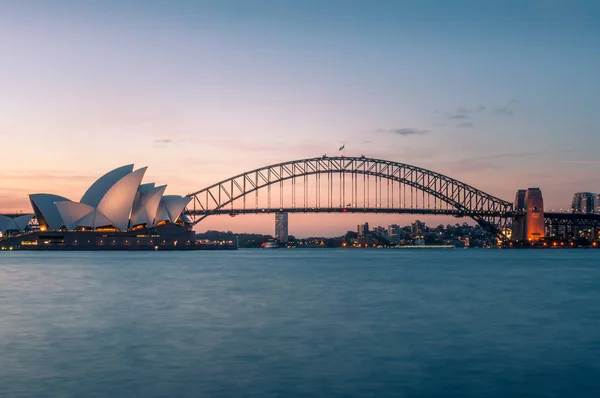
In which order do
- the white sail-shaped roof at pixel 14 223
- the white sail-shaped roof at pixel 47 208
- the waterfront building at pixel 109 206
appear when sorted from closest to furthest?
the waterfront building at pixel 109 206 < the white sail-shaped roof at pixel 47 208 < the white sail-shaped roof at pixel 14 223

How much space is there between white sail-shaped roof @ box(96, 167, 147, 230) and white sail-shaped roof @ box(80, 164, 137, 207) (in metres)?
0.68

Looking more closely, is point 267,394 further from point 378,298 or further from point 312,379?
point 378,298

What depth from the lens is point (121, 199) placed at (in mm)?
97875

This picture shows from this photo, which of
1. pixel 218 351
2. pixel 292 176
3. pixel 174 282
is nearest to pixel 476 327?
pixel 218 351

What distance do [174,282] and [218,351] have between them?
26038 millimetres

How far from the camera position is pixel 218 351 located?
17.5m

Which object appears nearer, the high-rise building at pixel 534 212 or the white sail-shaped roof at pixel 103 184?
the white sail-shaped roof at pixel 103 184

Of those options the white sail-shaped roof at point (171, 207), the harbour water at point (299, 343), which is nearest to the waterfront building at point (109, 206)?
the white sail-shaped roof at point (171, 207)

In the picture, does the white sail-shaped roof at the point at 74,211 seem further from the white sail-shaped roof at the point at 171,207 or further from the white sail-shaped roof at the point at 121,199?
the white sail-shaped roof at the point at 171,207

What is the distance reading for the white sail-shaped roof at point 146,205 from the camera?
344 ft

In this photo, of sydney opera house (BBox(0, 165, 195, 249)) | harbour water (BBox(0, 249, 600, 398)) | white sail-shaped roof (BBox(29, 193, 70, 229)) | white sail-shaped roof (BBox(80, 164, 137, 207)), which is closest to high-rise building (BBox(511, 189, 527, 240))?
sydney opera house (BBox(0, 165, 195, 249))

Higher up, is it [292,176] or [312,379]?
[292,176]

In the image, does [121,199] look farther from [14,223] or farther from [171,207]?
[14,223]

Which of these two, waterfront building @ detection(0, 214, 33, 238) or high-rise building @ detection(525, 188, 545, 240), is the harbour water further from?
waterfront building @ detection(0, 214, 33, 238)
